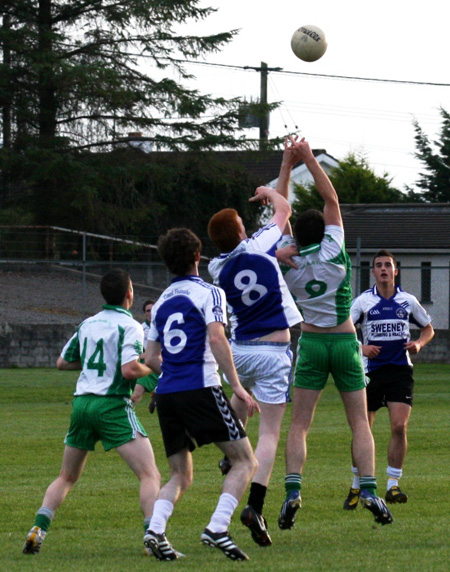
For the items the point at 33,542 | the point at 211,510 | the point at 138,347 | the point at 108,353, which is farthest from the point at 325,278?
the point at 33,542

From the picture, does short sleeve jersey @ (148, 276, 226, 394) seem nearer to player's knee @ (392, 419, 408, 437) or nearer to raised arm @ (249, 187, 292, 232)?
raised arm @ (249, 187, 292, 232)

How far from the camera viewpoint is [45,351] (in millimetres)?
27000

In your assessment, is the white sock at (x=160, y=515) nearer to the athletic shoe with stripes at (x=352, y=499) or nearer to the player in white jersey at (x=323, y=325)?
the player in white jersey at (x=323, y=325)

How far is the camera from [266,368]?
7.15 metres

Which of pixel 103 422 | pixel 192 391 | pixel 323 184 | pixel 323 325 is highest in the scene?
pixel 323 184

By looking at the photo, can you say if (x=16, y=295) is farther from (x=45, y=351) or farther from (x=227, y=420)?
(x=227, y=420)

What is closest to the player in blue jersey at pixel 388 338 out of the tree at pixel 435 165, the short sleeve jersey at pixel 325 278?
the short sleeve jersey at pixel 325 278

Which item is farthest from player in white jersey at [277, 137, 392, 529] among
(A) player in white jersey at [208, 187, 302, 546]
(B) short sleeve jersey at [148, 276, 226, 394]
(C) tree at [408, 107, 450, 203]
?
(C) tree at [408, 107, 450, 203]

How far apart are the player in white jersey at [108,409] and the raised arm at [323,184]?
65.9 inches

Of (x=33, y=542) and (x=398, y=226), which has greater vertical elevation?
(x=398, y=226)

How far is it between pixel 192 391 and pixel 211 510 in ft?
7.72

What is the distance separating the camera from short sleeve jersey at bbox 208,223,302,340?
279 inches

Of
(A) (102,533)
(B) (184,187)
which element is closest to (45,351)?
(B) (184,187)

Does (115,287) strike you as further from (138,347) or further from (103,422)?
(103,422)
